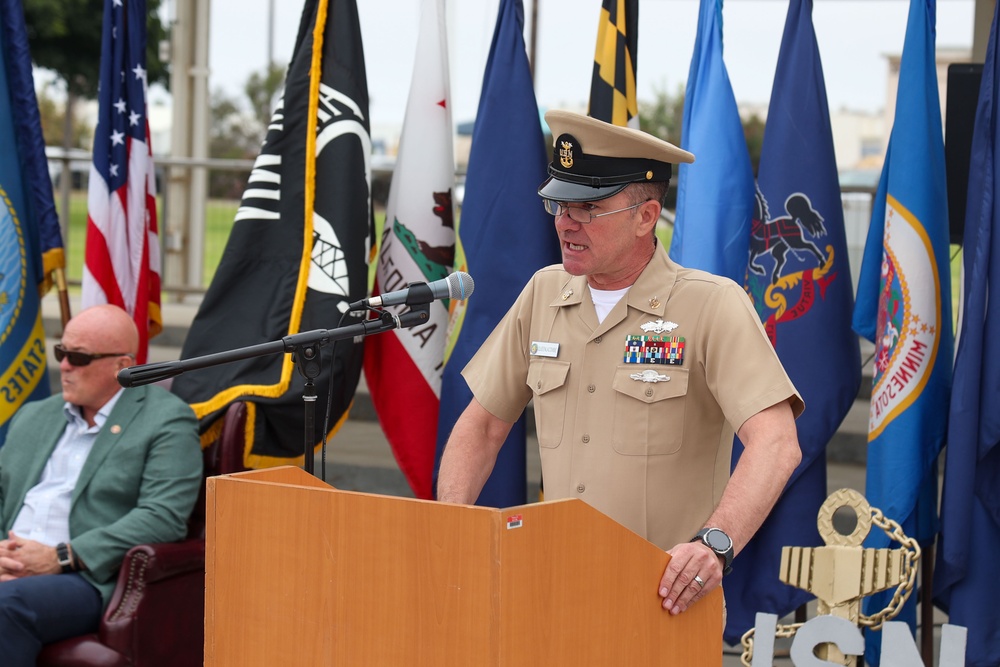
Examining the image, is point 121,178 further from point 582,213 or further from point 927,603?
point 927,603

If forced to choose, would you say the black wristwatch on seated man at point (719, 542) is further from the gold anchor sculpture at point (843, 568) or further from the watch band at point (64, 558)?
the watch band at point (64, 558)

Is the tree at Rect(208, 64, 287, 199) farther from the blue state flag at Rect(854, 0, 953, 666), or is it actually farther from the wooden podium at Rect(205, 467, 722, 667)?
the wooden podium at Rect(205, 467, 722, 667)

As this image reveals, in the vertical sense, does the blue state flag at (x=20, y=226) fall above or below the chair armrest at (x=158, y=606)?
above

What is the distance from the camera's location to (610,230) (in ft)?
8.02

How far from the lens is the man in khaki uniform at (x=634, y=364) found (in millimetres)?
2393

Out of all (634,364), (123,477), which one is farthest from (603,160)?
(123,477)

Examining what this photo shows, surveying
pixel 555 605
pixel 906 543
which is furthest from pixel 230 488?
pixel 906 543

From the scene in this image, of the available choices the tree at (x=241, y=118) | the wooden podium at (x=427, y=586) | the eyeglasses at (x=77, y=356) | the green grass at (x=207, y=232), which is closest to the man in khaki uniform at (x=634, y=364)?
the wooden podium at (x=427, y=586)

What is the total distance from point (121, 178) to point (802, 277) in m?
2.59

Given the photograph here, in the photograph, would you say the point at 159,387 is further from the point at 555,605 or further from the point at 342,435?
the point at 555,605

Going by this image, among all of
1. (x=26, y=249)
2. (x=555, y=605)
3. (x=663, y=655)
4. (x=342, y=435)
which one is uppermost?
(x=26, y=249)

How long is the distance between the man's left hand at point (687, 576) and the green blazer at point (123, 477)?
224 centimetres

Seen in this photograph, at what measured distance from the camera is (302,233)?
4246mm

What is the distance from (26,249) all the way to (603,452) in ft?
9.79
